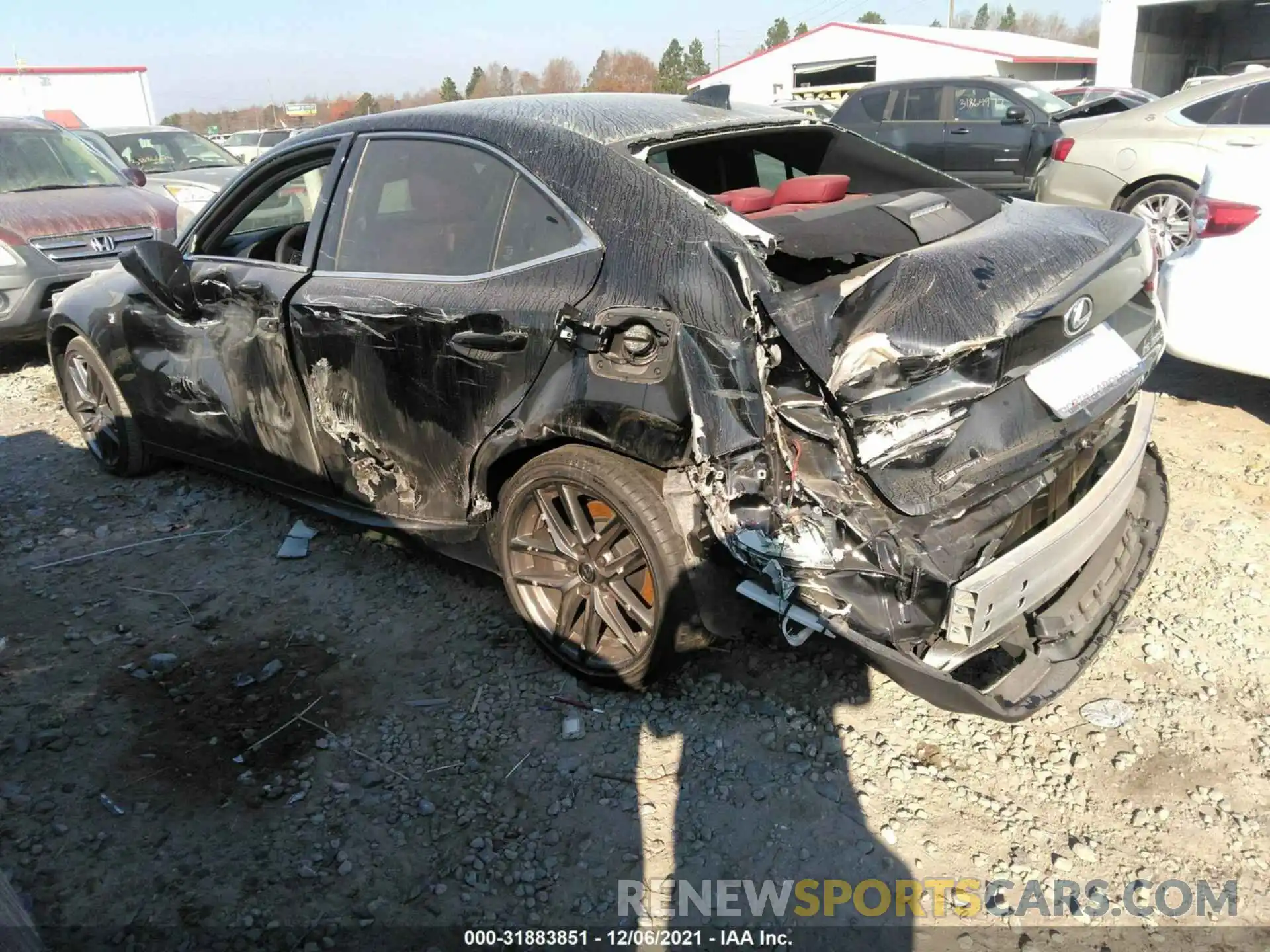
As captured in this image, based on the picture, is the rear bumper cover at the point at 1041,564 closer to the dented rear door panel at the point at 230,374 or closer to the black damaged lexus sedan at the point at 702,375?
the black damaged lexus sedan at the point at 702,375

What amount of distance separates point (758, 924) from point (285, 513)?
3109 millimetres

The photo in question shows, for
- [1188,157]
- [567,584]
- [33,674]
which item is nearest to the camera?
[567,584]

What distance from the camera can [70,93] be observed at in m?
29.5

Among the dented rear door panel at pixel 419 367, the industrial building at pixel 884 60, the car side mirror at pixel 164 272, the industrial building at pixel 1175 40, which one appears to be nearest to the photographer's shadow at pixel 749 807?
the dented rear door panel at pixel 419 367

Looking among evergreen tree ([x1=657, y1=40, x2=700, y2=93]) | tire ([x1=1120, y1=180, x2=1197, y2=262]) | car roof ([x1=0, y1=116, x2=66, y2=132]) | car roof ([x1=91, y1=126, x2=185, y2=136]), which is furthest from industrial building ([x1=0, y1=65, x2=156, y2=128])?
evergreen tree ([x1=657, y1=40, x2=700, y2=93])

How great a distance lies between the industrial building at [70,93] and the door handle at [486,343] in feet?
104

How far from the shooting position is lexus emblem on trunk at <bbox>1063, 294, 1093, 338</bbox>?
2.48 m

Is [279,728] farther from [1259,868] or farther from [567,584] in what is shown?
[1259,868]

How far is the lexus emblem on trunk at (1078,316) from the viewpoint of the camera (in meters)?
2.48

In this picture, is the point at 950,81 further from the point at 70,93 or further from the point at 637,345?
the point at 70,93

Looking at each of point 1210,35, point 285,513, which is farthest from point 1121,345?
point 1210,35

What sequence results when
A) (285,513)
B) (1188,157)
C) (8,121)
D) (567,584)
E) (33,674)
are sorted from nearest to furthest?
(567,584) → (33,674) → (285,513) → (1188,157) → (8,121)

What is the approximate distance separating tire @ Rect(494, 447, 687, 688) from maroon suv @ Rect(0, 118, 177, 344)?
518 centimetres

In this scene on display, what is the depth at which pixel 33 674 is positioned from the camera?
327cm
